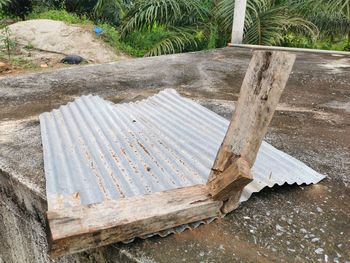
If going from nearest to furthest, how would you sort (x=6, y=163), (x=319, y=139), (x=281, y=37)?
(x=6, y=163), (x=319, y=139), (x=281, y=37)

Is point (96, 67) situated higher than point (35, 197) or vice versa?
point (35, 197)

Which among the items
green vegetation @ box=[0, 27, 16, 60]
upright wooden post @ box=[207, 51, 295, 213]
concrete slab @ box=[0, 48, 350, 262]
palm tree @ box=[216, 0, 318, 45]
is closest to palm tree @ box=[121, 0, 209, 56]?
palm tree @ box=[216, 0, 318, 45]

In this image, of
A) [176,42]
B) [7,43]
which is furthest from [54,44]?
[176,42]

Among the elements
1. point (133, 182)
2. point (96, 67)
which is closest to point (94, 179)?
point (133, 182)

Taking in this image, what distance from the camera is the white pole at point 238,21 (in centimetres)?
590

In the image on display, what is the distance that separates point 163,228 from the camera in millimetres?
1465

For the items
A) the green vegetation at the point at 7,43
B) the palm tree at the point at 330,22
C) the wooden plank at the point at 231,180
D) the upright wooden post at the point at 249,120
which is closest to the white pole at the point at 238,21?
the palm tree at the point at 330,22

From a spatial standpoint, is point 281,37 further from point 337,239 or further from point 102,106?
point 337,239

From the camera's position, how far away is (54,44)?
27.1 feet

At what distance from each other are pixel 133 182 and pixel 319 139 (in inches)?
54.0

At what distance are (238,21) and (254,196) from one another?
483 centimetres

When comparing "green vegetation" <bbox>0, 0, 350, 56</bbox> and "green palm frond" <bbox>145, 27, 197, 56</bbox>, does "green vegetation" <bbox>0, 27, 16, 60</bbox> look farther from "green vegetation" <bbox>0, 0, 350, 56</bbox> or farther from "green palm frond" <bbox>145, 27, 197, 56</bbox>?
"green palm frond" <bbox>145, 27, 197, 56</bbox>

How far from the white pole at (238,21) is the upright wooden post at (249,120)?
4816 mm

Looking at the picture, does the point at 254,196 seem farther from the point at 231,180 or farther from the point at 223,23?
the point at 223,23
